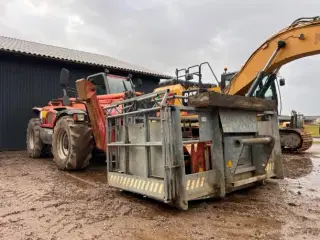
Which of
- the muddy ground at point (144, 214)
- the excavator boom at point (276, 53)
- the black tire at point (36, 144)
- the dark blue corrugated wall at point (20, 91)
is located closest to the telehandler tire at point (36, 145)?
the black tire at point (36, 144)

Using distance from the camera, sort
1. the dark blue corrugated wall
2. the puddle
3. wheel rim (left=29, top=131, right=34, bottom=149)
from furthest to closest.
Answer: the dark blue corrugated wall
wheel rim (left=29, top=131, right=34, bottom=149)
the puddle

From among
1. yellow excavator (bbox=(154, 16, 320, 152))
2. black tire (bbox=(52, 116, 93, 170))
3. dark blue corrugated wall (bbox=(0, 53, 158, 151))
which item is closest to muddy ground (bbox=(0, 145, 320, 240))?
black tire (bbox=(52, 116, 93, 170))

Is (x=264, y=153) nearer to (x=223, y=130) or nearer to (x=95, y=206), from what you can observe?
(x=223, y=130)

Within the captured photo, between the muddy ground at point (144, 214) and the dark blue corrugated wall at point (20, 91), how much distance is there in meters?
6.33

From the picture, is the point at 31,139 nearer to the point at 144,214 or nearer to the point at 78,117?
the point at 78,117

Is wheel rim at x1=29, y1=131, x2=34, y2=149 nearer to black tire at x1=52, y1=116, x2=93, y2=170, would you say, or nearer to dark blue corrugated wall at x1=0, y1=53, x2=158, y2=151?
dark blue corrugated wall at x1=0, y1=53, x2=158, y2=151

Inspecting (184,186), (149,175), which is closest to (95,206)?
(149,175)

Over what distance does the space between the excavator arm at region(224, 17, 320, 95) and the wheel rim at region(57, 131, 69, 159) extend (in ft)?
12.7

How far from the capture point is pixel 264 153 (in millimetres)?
4152

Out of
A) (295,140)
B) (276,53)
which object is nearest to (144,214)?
(276,53)

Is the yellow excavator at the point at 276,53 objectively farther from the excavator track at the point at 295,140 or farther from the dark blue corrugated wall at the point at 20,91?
the dark blue corrugated wall at the point at 20,91

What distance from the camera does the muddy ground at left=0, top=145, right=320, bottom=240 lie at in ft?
9.23

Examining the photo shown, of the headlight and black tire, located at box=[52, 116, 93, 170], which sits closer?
black tire, located at box=[52, 116, 93, 170]

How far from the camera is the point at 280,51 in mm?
5488
